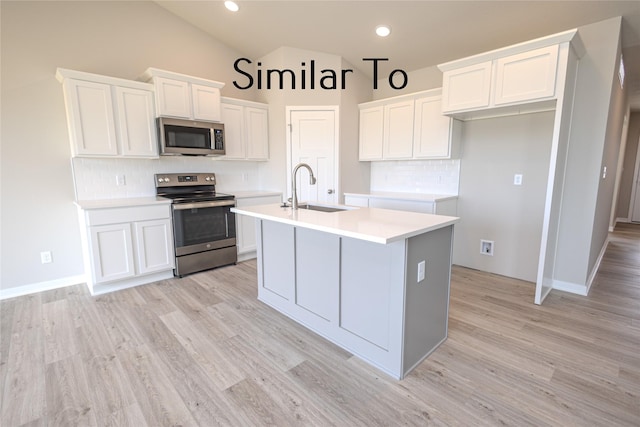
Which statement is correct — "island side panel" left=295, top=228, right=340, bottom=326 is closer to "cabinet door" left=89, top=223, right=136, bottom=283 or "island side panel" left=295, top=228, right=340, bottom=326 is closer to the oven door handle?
the oven door handle

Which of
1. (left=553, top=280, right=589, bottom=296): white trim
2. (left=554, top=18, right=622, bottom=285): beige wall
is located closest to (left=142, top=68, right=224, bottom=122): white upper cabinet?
(left=554, top=18, right=622, bottom=285): beige wall

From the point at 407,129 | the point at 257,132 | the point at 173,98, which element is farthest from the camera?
the point at 257,132

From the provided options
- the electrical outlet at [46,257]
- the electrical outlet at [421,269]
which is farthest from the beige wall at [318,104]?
the electrical outlet at [46,257]

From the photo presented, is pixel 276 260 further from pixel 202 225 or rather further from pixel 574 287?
pixel 574 287

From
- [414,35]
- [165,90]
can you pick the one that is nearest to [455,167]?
[414,35]

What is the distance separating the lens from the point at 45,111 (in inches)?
123

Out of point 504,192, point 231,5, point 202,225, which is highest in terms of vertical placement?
point 231,5

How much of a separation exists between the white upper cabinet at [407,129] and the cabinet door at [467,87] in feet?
1.45

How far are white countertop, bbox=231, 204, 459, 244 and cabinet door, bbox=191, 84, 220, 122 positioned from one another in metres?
1.88

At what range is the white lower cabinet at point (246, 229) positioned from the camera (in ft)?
13.5

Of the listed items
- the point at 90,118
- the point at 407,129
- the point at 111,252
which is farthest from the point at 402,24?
the point at 111,252

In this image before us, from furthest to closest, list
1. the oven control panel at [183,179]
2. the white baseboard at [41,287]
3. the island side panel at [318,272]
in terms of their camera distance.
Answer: the oven control panel at [183,179]
the white baseboard at [41,287]
the island side panel at [318,272]

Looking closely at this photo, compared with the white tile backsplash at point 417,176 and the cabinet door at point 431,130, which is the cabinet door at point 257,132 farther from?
the cabinet door at point 431,130

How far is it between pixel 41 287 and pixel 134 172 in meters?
1.55
